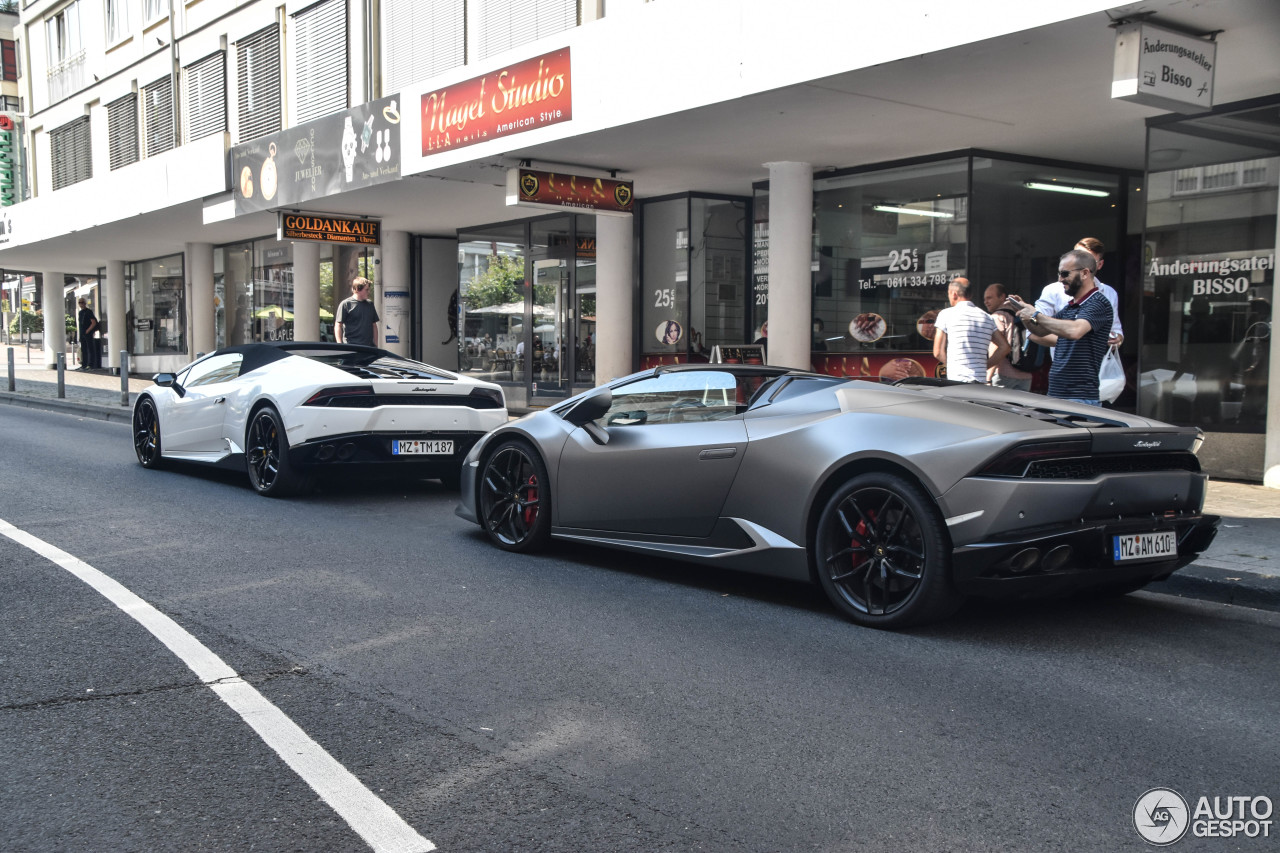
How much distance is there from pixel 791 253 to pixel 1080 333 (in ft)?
22.4

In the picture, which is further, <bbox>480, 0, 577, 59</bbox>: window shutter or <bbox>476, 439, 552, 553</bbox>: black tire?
<bbox>480, 0, 577, 59</bbox>: window shutter

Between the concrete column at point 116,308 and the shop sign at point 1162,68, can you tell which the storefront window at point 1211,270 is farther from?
the concrete column at point 116,308

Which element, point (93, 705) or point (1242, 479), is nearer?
point (93, 705)

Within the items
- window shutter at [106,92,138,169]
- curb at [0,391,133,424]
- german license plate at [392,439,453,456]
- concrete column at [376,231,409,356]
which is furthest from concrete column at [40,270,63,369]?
german license plate at [392,439,453,456]

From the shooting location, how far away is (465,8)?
1647 cm

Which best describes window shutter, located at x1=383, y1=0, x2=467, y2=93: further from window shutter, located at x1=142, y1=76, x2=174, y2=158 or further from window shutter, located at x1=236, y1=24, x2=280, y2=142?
window shutter, located at x1=142, y1=76, x2=174, y2=158

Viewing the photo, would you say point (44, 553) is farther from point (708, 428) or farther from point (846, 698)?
point (846, 698)

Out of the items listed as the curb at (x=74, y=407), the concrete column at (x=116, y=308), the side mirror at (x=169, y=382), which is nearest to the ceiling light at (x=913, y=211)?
the side mirror at (x=169, y=382)

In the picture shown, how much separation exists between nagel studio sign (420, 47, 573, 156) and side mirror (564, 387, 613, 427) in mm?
6848

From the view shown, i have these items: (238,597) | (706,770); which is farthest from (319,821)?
(238,597)

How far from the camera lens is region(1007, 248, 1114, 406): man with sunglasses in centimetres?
730

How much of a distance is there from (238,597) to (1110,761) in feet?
13.0

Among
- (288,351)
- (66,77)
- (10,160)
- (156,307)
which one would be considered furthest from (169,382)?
(10,160)

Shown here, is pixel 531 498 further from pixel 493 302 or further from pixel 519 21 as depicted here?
pixel 493 302
